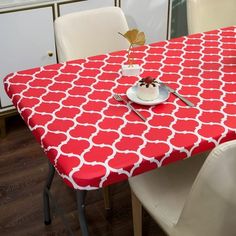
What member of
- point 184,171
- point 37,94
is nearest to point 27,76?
point 37,94

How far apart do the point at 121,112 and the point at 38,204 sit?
0.92 meters

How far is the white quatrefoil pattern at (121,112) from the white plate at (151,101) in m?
0.02

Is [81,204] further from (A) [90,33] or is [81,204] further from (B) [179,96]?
(A) [90,33]

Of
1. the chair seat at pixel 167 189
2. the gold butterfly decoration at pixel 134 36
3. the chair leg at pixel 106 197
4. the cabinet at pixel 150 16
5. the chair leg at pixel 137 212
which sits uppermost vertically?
the gold butterfly decoration at pixel 134 36

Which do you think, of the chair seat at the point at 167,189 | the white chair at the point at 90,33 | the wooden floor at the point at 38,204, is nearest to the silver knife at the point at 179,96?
the chair seat at the point at 167,189

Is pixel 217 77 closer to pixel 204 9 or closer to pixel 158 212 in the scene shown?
pixel 158 212

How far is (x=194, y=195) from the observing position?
1130 mm

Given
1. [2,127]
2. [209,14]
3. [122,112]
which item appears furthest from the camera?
[2,127]

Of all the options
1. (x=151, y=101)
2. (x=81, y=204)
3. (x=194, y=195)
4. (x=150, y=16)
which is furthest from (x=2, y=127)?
(x=194, y=195)

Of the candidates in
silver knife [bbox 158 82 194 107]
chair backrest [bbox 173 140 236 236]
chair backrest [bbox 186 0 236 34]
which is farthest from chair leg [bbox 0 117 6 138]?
chair backrest [bbox 173 140 236 236]

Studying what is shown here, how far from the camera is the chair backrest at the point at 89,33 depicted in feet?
6.28

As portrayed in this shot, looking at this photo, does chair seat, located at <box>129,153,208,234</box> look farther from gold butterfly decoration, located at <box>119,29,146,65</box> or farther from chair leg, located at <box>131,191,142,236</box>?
gold butterfly decoration, located at <box>119,29,146,65</box>

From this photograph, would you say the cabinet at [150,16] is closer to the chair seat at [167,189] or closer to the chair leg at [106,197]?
the chair leg at [106,197]

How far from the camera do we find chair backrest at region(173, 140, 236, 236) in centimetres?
104
